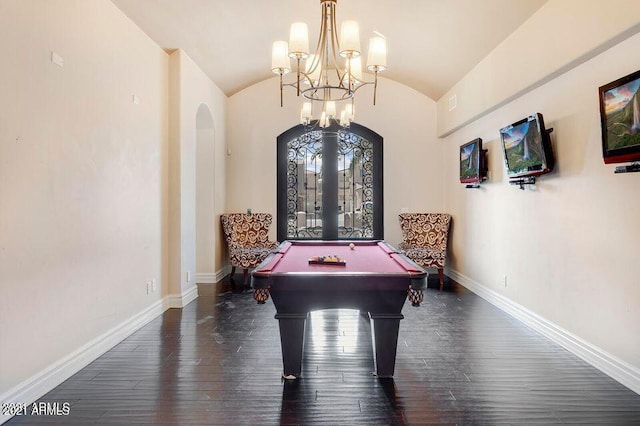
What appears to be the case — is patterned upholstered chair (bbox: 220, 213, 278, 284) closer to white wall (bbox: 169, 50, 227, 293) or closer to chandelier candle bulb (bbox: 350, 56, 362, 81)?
white wall (bbox: 169, 50, 227, 293)

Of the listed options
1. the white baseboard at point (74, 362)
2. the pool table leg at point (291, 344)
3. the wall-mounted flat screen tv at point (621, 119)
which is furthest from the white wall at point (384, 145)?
the pool table leg at point (291, 344)

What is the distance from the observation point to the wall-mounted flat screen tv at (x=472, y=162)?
501 cm

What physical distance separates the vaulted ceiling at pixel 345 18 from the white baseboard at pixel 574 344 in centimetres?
300

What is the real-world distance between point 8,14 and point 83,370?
2498 millimetres

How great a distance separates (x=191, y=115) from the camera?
16.5 feet

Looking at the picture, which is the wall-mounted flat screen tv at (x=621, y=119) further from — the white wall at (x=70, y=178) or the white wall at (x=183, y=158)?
the white wall at (x=183, y=158)

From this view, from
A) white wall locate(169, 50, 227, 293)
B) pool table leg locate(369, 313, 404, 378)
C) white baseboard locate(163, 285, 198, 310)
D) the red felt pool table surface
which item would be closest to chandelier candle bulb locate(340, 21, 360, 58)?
the red felt pool table surface

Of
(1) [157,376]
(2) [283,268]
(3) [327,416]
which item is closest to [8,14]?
(2) [283,268]

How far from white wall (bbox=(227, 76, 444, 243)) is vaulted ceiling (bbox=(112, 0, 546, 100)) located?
104 cm

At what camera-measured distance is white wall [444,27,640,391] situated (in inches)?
109

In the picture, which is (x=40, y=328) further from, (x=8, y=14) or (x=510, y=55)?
(x=510, y=55)

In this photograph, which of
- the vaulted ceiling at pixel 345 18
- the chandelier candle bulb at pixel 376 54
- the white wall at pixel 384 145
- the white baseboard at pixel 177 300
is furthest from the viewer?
the white wall at pixel 384 145

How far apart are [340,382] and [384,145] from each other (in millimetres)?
4720

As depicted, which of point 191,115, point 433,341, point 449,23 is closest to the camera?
point 433,341
